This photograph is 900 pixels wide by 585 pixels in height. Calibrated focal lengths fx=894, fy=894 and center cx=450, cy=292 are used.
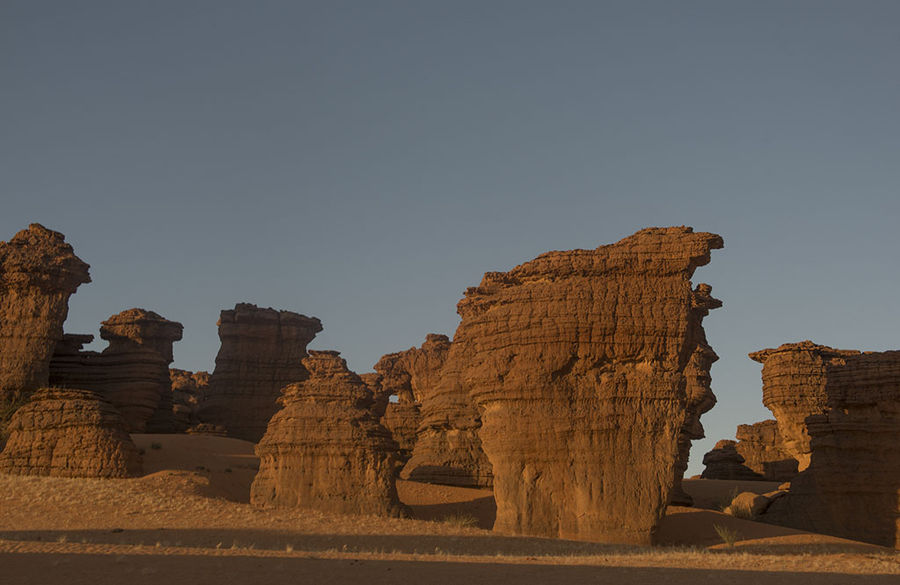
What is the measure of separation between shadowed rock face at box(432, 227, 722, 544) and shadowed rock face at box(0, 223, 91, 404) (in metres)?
24.0

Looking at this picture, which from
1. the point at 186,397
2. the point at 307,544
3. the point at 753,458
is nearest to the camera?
the point at 307,544

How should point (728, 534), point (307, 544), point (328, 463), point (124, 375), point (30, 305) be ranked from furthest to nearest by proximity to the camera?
point (124, 375)
point (30, 305)
point (328, 463)
point (728, 534)
point (307, 544)

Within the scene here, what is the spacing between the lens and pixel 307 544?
21609 millimetres

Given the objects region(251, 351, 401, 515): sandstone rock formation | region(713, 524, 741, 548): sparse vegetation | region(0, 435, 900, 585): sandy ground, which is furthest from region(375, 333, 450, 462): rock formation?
region(713, 524, 741, 548): sparse vegetation

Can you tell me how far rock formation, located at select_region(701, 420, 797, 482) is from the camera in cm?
5128

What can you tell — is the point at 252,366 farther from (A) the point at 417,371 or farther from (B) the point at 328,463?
(B) the point at 328,463

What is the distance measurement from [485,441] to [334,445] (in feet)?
18.0

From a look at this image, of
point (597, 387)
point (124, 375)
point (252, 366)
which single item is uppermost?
point (252, 366)

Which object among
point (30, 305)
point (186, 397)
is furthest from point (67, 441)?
point (186, 397)

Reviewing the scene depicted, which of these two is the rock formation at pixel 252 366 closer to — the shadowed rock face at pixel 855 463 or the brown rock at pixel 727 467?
the brown rock at pixel 727 467

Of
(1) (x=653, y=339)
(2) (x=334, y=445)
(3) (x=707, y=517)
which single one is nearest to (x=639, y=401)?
(1) (x=653, y=339)

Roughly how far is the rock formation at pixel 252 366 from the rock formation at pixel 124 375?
4.68 meters

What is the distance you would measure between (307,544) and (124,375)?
27.1 metres

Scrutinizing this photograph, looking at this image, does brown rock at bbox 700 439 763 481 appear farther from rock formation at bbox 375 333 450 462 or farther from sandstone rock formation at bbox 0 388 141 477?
sandstone rock formation at bbox 0 388 141 477
